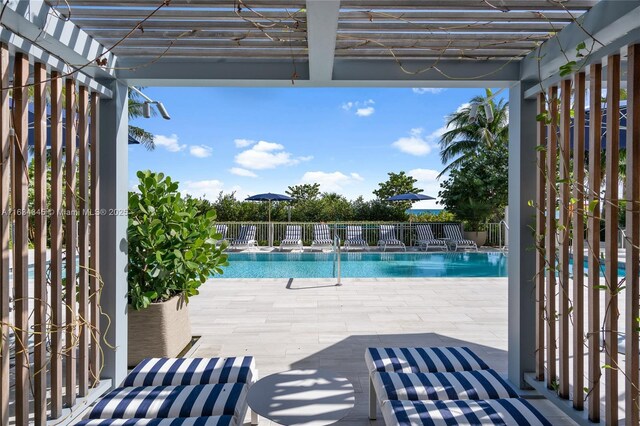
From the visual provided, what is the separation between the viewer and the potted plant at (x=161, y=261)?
141 inches

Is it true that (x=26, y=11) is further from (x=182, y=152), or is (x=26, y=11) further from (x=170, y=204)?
(x=182, y=152)

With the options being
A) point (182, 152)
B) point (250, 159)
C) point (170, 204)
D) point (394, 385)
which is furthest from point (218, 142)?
point (394, 385)

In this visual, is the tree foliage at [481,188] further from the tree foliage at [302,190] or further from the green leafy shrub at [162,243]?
the tree foliage at [302,190]

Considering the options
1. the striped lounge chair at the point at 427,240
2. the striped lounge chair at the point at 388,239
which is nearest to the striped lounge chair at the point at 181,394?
the striped lounge chair at the point at 388,239

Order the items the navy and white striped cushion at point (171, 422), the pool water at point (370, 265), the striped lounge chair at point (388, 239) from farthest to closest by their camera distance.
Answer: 1. the striped lounge chair at point (388, 239)
2. the pool water at point (370, 265)
3. the navy and white striped cushion at point (171, 422)

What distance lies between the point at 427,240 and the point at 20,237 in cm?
1446

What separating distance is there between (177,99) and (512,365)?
29.0 m

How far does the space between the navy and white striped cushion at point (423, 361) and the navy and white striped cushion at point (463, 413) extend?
1.41 feet

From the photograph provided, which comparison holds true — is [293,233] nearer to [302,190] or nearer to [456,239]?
[456,239]

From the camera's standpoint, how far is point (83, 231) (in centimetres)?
284

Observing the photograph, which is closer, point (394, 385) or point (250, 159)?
point (394, 385)

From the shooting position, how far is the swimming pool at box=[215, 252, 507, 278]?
33.7 ft

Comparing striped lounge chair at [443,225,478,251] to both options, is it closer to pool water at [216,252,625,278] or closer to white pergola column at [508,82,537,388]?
pool water at [216,252,625,278]

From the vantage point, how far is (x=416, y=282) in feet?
25.7
